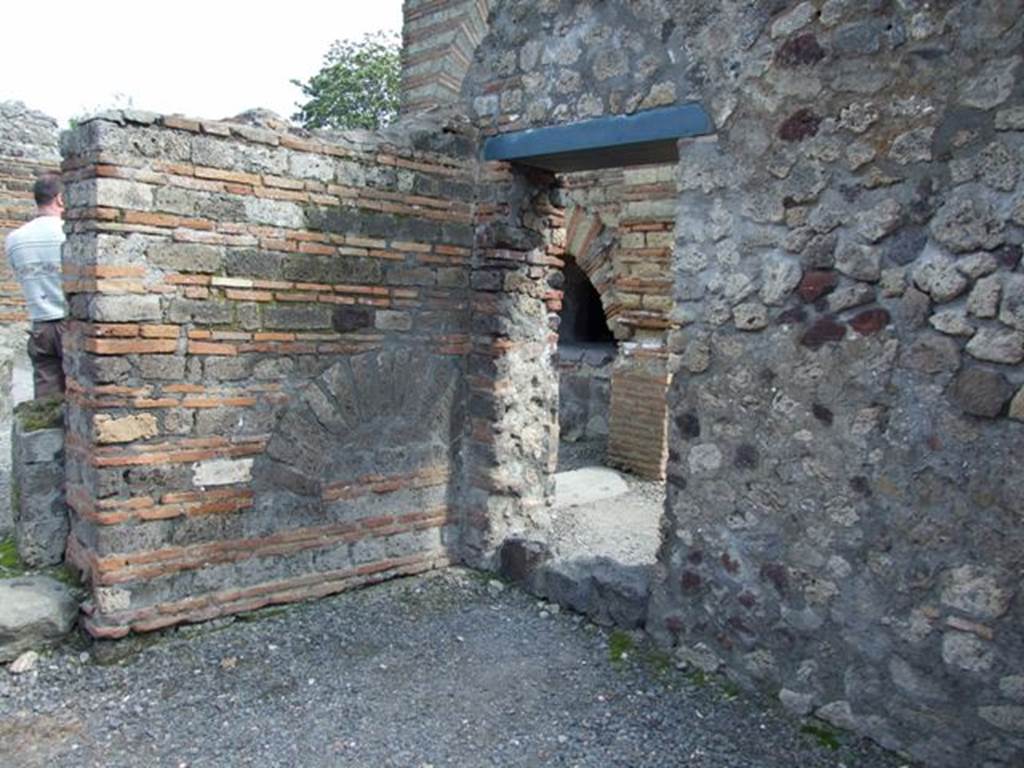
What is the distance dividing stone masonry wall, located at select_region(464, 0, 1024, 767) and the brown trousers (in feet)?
10.4

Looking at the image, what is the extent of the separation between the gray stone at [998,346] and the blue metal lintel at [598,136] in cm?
131

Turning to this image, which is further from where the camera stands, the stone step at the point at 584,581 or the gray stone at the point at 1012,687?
the stone step at the point at 584,581

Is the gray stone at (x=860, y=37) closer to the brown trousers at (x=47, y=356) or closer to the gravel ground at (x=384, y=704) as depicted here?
the gravel ground at (x=384, y=704)

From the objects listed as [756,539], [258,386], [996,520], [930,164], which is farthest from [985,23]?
[258,386]

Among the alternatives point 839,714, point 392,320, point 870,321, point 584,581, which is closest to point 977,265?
point 870,321

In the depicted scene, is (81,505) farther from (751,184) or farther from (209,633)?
(751,184)

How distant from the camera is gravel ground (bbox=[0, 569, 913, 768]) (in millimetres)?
2844

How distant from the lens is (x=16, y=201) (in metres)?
8.07

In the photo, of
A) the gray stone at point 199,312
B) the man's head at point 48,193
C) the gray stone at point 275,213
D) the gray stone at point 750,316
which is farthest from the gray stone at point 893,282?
the man's head at point 48,193

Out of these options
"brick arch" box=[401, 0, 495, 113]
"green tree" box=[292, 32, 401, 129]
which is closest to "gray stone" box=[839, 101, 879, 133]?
"brick arch" box=[401, 0, 495, 113]

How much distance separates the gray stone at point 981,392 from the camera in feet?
8.29

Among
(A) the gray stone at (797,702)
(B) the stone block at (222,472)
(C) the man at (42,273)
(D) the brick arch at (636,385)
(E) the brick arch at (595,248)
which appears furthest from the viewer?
(E) the brick arch at (595,248)

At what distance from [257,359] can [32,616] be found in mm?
1404

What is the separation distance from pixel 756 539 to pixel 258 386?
7.45 ft
